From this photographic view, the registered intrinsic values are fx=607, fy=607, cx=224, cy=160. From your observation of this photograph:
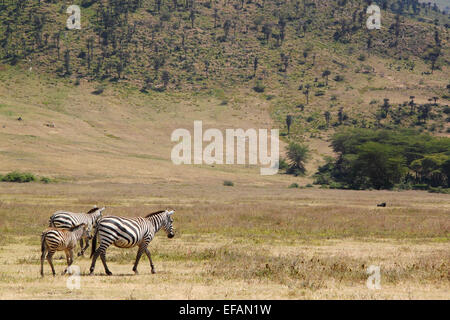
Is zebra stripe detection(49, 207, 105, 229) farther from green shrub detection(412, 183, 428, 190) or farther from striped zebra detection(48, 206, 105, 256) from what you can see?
green shrub detection(412, 183, 428, 190)

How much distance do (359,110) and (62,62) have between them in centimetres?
7950

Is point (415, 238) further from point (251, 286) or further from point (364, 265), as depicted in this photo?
point (251, 286)

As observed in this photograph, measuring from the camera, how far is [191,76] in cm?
16575

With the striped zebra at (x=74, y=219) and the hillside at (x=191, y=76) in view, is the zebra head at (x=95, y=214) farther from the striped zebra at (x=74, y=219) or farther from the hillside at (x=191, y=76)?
the hillside at (x=191, y=76)

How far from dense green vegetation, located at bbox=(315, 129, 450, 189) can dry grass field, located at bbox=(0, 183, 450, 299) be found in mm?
44437

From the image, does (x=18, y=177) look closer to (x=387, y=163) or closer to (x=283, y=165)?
(x=387, y=163)

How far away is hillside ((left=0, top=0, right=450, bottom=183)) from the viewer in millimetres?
128250

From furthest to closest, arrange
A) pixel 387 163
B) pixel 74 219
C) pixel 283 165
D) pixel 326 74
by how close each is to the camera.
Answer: pixel 326 74
pixel 283 165
pixel 387 163
pixel 74 219

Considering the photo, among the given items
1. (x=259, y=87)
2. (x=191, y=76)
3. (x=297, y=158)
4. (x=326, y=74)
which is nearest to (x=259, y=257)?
(x=297, y=158)

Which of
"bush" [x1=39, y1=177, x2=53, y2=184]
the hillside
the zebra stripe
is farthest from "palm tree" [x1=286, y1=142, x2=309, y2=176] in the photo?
the zebra stripe

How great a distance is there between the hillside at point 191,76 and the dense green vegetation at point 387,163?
13406mm

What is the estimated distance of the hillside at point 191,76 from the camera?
128m

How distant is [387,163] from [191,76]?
88.8 m

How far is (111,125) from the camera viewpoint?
433 ft
